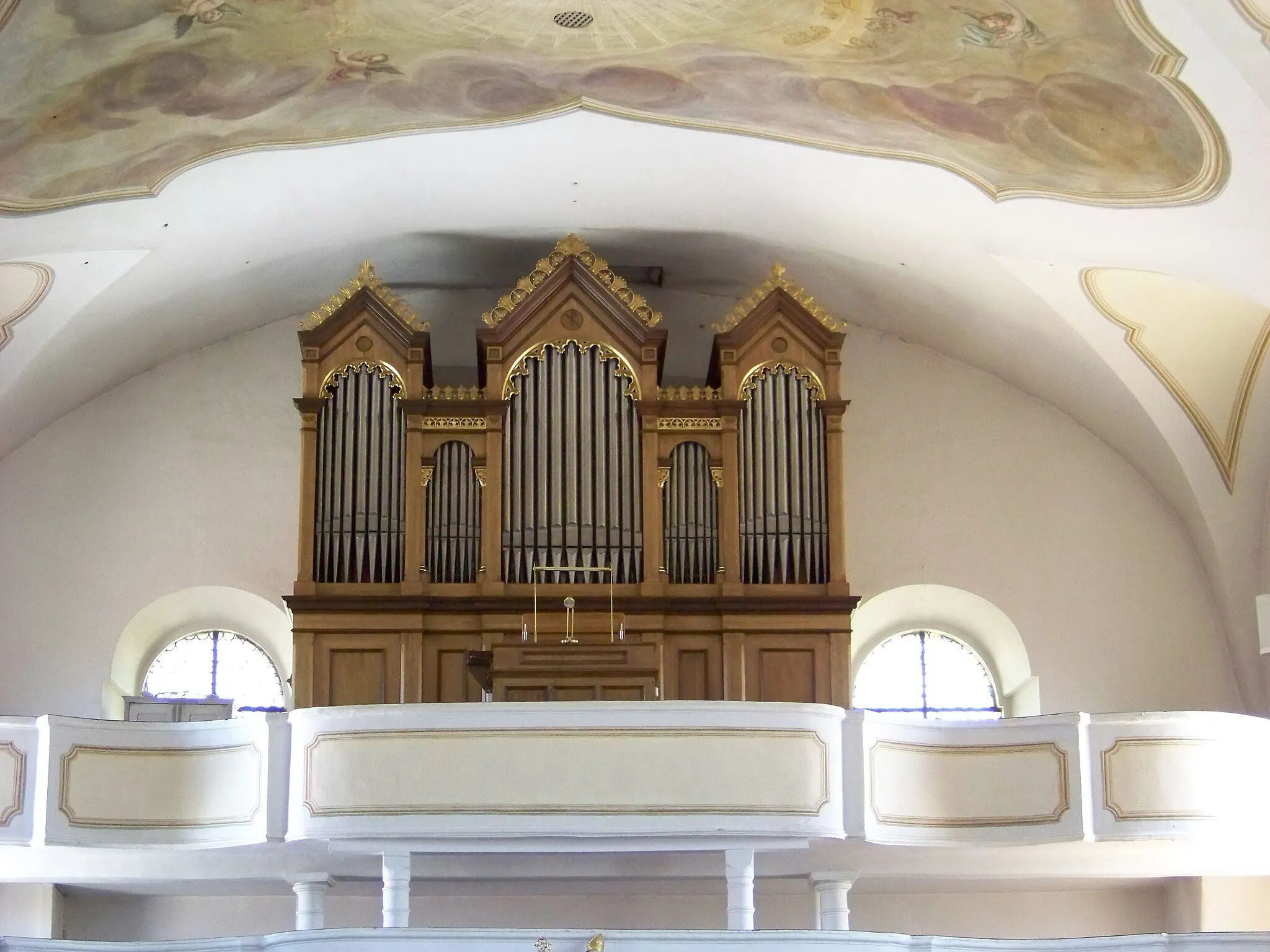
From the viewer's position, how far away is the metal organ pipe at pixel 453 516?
1667 centimetres

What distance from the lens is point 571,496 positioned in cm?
1675

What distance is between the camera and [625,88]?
1518 cm

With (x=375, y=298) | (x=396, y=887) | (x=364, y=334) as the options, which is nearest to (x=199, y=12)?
(x=375, y=298)

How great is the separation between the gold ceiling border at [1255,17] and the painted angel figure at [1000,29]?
1554mm

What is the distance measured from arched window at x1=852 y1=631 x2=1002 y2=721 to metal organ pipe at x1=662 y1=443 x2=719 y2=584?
7.69ft

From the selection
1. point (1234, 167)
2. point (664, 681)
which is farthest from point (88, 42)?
point (1234, 167)

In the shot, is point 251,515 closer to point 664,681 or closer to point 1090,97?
point 664,681

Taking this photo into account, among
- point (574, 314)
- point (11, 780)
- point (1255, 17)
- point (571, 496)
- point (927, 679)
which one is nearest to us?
point (1255, 17)

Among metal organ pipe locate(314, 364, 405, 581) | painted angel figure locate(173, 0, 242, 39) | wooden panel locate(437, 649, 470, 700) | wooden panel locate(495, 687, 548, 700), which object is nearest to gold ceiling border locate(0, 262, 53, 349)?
metal organ pipe locate(314, 364, 405, 581)

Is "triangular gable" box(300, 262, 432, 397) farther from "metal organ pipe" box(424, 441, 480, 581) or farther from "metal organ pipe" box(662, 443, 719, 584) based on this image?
"metal organ pipe" box(662, 443, 719, 584)

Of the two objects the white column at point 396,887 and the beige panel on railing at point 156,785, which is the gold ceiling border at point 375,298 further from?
the white column at point 396,887

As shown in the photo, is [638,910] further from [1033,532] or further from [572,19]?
[572,19]

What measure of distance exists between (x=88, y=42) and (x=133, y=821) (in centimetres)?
537

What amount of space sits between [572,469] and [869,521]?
2884 millimetres
